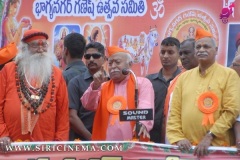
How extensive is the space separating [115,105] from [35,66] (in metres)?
→ 0.84

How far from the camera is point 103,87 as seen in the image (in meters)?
7.60

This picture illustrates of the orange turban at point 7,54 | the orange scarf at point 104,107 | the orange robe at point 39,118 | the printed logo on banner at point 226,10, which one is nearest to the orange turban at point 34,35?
the orange robe at point 39,118

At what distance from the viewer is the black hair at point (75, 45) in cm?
873

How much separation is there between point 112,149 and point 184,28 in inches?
113

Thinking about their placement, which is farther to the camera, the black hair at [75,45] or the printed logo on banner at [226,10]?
the printed logo on banner at [226,10]

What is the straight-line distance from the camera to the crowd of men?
22.4ft

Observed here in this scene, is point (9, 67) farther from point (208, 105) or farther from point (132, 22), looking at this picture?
point (132, 22)

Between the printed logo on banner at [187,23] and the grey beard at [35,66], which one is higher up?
the printed logo on banner at [187,23]

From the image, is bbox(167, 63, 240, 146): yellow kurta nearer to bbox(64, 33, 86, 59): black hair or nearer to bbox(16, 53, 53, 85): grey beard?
bbox(16, 53, 53, 85): grey beard

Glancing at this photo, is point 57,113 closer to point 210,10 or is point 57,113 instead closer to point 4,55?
point 4,55

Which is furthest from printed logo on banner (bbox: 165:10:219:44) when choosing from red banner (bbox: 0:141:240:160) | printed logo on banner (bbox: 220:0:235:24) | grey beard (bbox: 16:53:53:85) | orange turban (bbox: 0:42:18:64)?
red banner (bbox: 0:141:240:160)

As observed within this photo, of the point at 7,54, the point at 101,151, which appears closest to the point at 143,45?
the point at 7,54

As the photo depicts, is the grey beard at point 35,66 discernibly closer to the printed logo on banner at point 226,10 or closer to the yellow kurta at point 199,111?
the yellow kurta at point 199,111

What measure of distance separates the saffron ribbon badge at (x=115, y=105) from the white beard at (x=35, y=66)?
63cm
